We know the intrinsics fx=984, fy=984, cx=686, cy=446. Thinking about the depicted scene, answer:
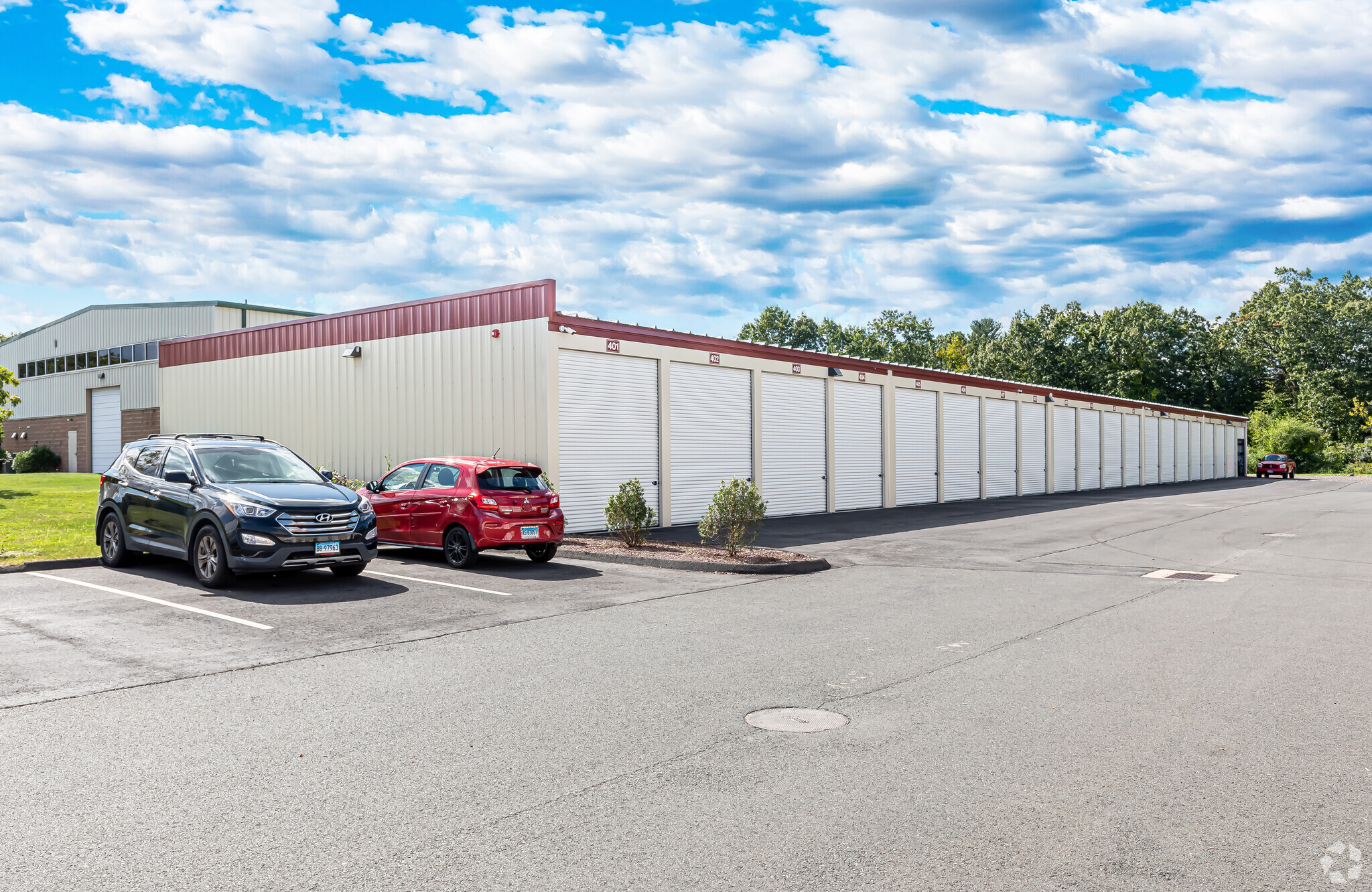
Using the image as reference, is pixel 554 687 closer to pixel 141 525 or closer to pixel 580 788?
pixel 580 788

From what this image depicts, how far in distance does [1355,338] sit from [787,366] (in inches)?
3190

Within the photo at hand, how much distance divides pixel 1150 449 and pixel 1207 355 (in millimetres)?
36298

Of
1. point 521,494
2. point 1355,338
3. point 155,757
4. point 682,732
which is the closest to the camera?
point 155,757

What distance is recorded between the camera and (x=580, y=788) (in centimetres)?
493

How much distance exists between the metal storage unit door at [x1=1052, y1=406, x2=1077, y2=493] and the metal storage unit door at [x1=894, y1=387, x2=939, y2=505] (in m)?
10.7

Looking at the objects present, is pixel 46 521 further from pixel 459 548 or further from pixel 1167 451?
pixel 1167 451

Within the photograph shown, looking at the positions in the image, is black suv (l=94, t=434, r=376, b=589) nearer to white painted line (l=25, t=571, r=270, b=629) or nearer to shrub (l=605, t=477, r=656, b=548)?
white painted line (l=25, t=571, r=270, b=629)

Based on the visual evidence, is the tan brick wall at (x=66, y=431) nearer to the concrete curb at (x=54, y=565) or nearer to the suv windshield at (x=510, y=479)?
the concrete curb at (x=54, y=565)

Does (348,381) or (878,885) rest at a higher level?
(348,381)

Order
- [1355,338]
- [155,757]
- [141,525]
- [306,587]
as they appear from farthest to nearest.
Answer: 1. [1355,338]
2. [141,525]
3. [306,587]
4. [155,757]

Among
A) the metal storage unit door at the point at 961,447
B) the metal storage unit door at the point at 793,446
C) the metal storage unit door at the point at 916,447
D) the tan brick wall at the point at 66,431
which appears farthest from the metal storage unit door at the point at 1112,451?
the tan brick wall at the point at 66,431

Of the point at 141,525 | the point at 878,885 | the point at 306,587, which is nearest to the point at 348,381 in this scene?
the point at 141,525

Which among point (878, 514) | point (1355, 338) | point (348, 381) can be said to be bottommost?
point (878, 514)

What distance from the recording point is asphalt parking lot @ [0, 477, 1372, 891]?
4.10 metres
